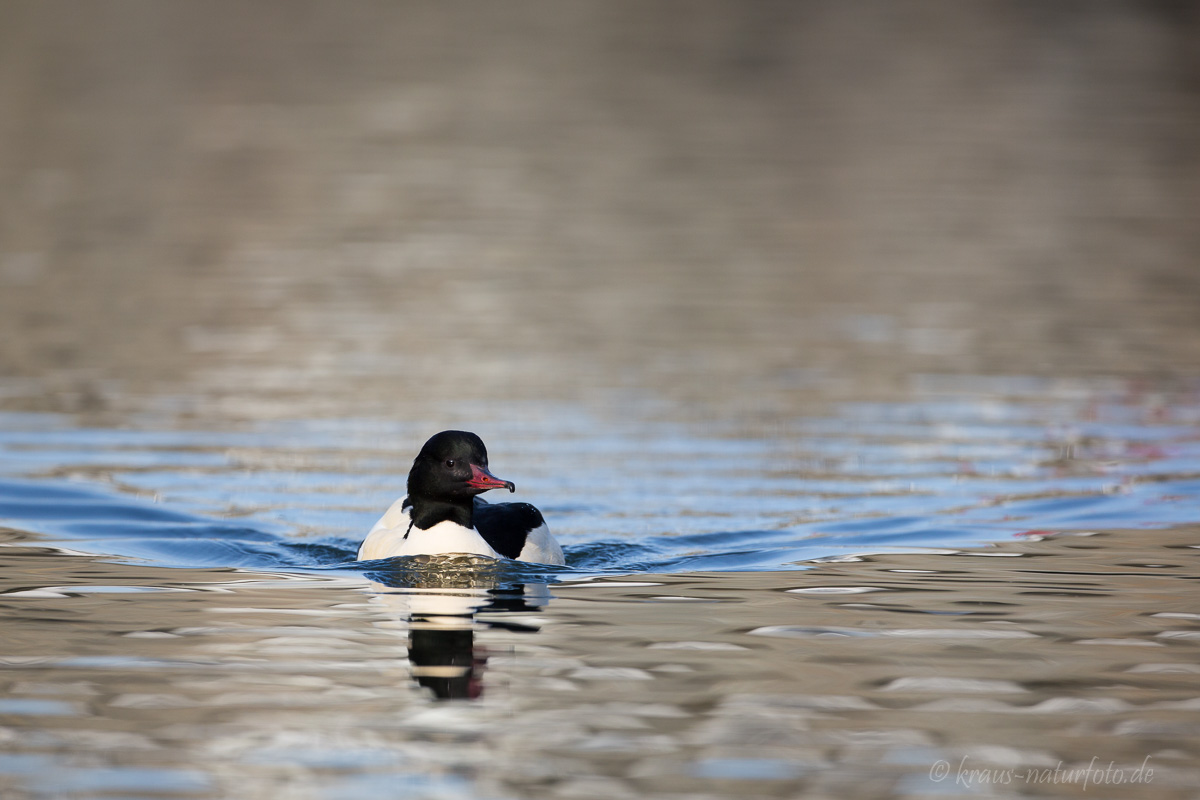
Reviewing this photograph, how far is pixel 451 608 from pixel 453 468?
1188mm

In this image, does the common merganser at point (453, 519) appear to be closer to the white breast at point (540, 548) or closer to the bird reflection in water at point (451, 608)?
the white breast at point (540, 548)

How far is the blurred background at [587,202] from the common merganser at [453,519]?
18.0ft

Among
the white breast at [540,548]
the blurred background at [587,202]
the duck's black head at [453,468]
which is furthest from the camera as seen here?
the blurred background at [587,202]

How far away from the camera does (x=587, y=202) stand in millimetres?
34500

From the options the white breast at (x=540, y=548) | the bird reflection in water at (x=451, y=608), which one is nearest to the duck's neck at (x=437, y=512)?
the bird reflection in water at (x=451, y=608)

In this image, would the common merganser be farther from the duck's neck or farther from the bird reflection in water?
the bird reflection in water

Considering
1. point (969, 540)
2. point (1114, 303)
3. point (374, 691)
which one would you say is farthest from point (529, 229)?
point (374, 691)

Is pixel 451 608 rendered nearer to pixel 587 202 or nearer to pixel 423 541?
pixel 423 541

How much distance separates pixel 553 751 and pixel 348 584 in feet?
11.7

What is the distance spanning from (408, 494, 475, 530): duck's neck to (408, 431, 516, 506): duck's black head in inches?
1.0

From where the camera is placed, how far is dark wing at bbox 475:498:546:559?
407 inches

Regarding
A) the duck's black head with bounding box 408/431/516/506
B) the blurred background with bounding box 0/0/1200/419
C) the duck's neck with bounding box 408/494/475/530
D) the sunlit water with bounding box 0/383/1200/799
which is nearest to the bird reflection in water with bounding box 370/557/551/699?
the sunlit water with bounding box 0/383/1200/799

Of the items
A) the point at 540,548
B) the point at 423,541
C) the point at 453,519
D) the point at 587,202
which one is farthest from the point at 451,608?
the point at 587,202

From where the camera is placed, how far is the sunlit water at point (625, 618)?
20.6ft
